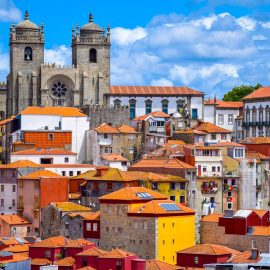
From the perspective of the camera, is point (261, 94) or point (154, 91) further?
point (261, 94)

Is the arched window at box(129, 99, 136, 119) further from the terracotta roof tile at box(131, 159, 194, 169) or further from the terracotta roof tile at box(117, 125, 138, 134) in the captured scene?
the terracotta roof tile at box(131, 159, 194, 169)

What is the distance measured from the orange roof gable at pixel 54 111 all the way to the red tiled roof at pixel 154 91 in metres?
13.8

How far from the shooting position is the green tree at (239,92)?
189500 millimetres

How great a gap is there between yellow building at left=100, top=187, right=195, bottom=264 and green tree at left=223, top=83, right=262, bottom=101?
81.0m

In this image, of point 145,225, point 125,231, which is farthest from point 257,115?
point 145,225

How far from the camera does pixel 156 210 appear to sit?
348 ft

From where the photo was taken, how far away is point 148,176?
383ft

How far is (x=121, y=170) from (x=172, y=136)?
1626 centimetres

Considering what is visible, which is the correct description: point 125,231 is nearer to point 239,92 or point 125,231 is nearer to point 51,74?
point 51,74

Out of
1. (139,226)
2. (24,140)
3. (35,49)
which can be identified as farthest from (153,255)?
(35,49)

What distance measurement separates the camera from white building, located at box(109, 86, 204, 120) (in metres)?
152

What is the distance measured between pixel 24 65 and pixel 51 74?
11.0 ft

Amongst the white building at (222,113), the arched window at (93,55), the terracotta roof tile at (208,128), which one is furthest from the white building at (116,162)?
the white building at (222,113)

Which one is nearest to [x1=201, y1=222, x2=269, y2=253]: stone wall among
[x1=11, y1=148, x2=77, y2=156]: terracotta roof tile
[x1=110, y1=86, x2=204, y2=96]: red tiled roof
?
[x1=11, y1=148, x2=77, y2=156]: terracotta roof tile
